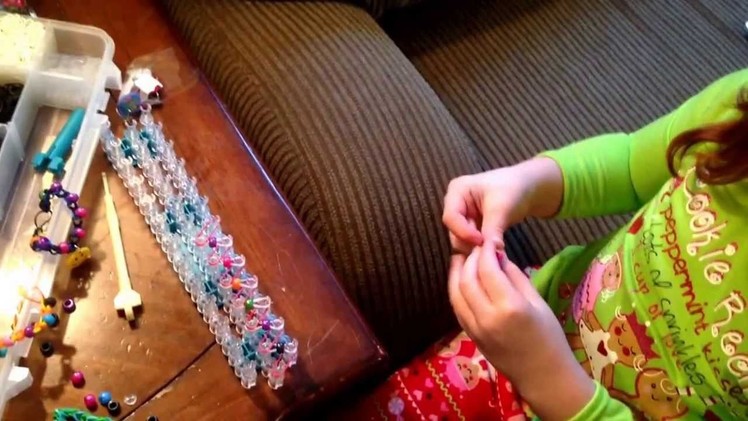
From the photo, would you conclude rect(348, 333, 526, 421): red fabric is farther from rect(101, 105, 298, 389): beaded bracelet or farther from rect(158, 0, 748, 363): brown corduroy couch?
rect(101, 105, 298, 389): beaded bracelet

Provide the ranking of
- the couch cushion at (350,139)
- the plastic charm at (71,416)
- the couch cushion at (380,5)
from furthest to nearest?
the couch cushion at (380,5) < the couch cushion at (350,139) < the plastic charm at (71,416)

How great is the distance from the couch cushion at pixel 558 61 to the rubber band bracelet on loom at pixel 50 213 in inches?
20.3

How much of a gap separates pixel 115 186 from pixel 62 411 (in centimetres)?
21

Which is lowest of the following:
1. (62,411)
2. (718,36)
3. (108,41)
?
(62,411)

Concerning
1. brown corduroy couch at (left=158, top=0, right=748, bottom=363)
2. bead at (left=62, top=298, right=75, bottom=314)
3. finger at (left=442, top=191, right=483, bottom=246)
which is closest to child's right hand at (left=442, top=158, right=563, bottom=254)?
finger at (left=442, top=191, right=483, bottom=246)

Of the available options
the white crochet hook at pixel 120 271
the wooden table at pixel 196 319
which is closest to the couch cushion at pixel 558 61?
the wooden table at pixel 196 319

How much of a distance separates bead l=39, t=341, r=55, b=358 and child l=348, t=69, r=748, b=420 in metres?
0.30

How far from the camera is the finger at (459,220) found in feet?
2.22

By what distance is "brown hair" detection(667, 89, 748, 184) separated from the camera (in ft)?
1.94

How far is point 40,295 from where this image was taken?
63 centimetres

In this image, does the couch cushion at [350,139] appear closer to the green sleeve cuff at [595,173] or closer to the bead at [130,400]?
the green sleeve cuff at [595,173]

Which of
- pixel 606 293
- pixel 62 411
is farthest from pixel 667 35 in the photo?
pixel 62 411

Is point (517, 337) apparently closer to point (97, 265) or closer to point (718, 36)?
point (97, 265)

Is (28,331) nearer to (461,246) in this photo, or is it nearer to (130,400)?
(130,400)
